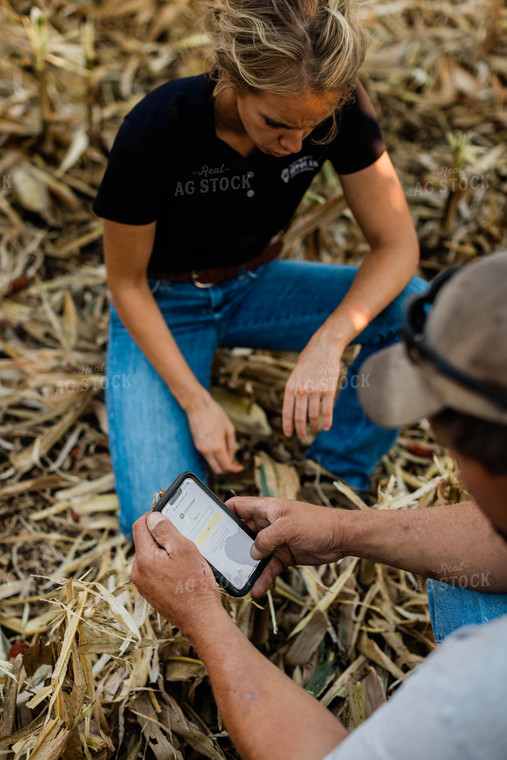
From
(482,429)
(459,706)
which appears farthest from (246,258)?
(459,706)

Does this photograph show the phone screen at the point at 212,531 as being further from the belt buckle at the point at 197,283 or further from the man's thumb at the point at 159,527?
the belt buckle at the point at 197,283

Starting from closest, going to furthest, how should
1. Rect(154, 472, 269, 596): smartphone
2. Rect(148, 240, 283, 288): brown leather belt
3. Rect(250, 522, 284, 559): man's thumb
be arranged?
Rect(250, 522, 284, 559): man's thumb → Rect(154, 472, 269, 596): smartphone → Rect(148, 240, 283, 288): brown leather belt

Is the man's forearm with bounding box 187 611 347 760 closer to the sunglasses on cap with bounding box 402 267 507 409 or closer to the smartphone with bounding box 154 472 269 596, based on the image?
the smartphone with bounding box 154 472 269 596

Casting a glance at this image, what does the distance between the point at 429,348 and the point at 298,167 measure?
1.48 metres

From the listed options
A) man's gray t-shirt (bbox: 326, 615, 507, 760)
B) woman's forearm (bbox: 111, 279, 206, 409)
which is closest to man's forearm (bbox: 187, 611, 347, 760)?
man's gray t-shirt (bbox: 326, 615, 507, 760)

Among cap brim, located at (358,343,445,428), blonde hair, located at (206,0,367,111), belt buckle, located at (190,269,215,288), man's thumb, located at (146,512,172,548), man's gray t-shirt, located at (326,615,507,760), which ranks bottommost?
man's thumb, located at (146,512,172,548)

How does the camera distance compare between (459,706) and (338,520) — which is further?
(338,520)

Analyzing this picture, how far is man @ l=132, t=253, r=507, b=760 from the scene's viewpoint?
38.8 inches

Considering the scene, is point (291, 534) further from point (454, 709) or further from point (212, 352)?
point (212, 352)

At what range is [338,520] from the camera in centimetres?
180

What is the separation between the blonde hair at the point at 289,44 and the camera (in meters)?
1.77

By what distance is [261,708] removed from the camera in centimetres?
130

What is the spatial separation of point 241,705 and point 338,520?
637 mm

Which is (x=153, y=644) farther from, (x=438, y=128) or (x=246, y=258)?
(x=438, y=128)
